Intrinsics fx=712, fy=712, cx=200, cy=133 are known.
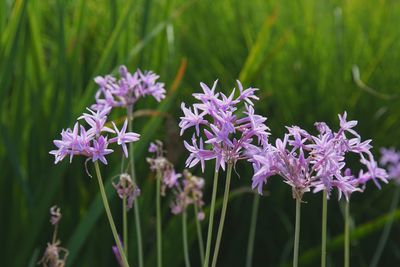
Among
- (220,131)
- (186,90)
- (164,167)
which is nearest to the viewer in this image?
(220,131)

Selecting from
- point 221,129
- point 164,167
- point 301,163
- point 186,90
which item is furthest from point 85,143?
point 186,90

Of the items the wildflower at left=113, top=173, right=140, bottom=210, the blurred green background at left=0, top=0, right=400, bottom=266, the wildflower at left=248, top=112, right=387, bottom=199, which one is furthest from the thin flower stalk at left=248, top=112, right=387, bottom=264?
the blurred green background at left=0, top=0, right=400, bottom=266

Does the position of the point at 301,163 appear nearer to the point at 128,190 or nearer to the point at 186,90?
the point at 128,190

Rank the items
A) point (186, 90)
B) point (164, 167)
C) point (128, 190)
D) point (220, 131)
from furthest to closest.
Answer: point (186, 90) → point (164, 167) → point (128, 190) → point (220, 131)

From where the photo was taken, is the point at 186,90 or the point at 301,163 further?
the point at 186,90

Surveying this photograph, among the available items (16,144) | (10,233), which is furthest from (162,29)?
(10,233)

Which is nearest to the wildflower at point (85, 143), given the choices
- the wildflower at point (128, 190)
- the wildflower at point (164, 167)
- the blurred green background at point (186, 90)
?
the wildflower at point (128, 190)

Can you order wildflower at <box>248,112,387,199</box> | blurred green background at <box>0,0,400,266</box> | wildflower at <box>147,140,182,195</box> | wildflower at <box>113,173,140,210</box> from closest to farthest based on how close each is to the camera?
wildflower at <box>248,112,387,199</box>
wildflower at <box>113,173,140,210</box>
wildflower at <box>147,140,182,195</box>
blurred green background at <box>0,0,400,266</box>

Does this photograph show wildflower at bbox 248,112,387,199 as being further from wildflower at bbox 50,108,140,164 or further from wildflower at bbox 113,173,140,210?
wildflower at bbox 113,173,140,210

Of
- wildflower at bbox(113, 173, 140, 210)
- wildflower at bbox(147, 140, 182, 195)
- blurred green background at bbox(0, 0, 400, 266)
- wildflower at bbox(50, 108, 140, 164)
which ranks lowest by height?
wildflower at bbox(50, 108, 140, 164)
